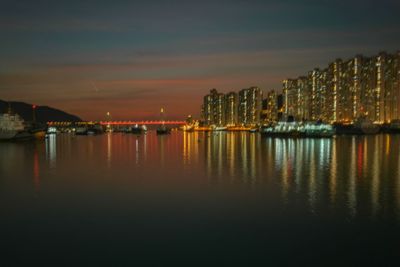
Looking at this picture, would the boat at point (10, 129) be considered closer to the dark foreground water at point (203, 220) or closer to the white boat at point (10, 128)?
the white boat at point (10, 128)

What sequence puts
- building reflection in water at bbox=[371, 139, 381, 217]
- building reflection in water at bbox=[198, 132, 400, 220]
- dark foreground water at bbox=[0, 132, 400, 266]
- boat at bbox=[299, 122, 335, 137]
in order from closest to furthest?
dark foreground water at bbox=[0, 132, 400, 266] < building reflection in water at bbox=[371, 139, 381, 217] < building reflection in water at bbox=[198, 132, 400, 220] < boat at bbox=[299, 122, 335, 137]

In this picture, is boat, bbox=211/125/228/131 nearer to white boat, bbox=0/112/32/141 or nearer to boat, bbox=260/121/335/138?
boat, bbox=260/121/335/138

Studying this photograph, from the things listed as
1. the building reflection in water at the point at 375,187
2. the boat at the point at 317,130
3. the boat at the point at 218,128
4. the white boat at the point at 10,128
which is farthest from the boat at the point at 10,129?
the boat at the point at 218,128

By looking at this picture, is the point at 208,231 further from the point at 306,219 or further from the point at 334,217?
the point at 334,217

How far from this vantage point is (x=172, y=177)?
19969mm

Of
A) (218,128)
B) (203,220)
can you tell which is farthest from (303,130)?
(218,128)

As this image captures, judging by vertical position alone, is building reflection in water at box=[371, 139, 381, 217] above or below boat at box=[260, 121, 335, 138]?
below

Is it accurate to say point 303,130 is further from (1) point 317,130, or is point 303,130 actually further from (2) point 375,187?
(2) point 375,187

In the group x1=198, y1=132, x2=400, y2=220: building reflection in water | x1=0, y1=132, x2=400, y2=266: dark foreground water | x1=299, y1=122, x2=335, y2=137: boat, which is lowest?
x1=0, y1=132, x2=400, y2=266: dark foreground water

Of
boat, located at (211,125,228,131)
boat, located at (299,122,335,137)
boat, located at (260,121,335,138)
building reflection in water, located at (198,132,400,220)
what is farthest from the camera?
boat, located at (211,125,228,131)

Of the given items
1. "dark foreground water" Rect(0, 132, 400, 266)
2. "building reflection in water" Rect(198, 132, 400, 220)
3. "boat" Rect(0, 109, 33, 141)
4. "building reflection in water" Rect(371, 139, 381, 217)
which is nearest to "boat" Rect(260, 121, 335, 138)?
"boat" Rect(0, 109, 33, 141)

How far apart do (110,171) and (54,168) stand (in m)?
3.95

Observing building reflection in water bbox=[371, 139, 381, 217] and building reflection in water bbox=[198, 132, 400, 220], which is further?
building reflection in water bbox=[198, 132, 400, 220]

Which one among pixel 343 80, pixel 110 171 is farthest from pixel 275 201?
pixel 343 80
